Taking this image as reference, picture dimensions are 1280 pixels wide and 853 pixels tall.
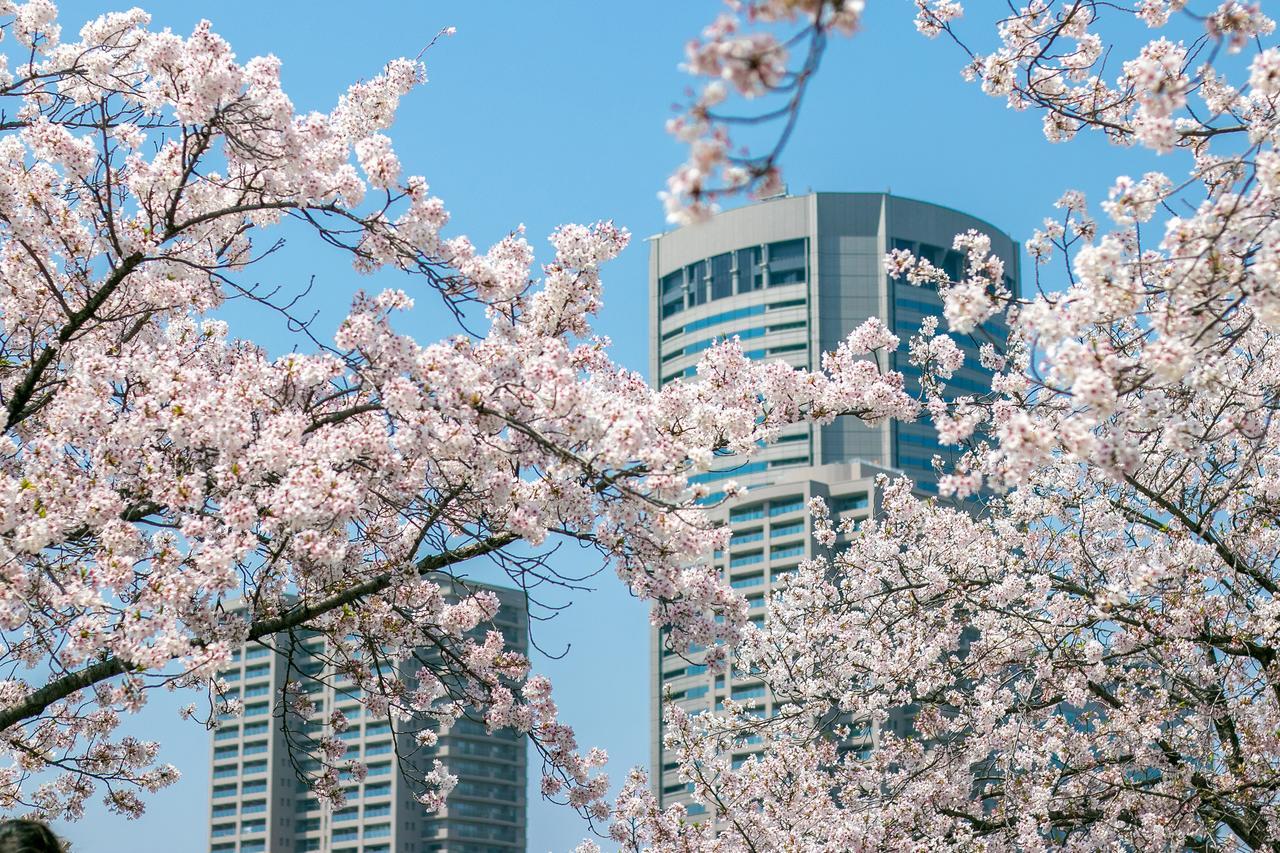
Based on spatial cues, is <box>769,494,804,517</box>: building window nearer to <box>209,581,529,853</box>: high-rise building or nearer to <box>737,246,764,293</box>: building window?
<box>737,246,764,293</box>: building window

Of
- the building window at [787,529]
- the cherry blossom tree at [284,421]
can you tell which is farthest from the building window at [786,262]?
the cherry blossom tree at [284,421]

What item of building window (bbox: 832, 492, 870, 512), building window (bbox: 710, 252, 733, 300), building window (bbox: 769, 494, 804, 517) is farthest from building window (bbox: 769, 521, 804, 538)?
building window (bbox: 710, 252, 733, 300)

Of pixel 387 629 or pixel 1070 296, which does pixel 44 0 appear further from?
pixel 1070 296

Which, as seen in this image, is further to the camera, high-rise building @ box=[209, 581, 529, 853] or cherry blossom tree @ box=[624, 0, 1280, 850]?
high-rise building @ box=[209, 581, 529, 853]

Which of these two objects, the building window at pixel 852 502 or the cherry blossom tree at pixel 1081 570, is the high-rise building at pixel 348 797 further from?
the cherry blossom tree at pixel 1081 570

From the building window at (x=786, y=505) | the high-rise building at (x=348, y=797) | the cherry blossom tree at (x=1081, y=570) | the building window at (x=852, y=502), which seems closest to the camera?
the cherry blossom tree at (x=1081, y=570)

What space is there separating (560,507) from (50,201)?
3.88 m

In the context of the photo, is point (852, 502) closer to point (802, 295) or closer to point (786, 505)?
point (786, 505)

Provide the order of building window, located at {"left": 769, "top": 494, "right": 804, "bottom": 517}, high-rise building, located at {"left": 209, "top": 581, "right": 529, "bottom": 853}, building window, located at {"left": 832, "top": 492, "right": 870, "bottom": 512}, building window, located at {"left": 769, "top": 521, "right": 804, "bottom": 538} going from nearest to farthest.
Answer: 1. building window, located at {"left": 832, "top": 492, "right": 870, "bottom": 512}
2. building window, located at {"left": 769, "top": 521, "right": 804, "bottom": 538}
3. building window, located at {"left": 769, "top": 494, "right": 804, "bottom": 517}
4. high-rise building, located at {"left": 209, "top": 581, "right": 529, "bottom": 853}

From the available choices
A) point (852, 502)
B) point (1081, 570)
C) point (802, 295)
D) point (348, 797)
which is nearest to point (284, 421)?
point (1081, 570)

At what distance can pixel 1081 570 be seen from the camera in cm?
1498

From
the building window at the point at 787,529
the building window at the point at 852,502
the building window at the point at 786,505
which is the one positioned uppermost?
the building window at the point at 786,505

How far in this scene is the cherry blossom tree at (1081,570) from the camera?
6.20 meters

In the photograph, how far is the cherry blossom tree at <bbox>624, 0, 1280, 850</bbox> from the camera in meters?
6.20
